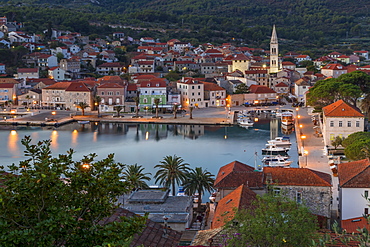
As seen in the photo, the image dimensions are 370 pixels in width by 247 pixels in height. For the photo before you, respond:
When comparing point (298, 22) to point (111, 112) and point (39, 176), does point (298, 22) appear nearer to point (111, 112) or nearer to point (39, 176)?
point (111, 112)

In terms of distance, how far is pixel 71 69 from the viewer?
56.2m

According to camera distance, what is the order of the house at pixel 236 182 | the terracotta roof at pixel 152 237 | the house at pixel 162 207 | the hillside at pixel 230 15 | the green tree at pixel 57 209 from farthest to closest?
1. the hillside at pixel 230 15
2. the house at pixel 236 182
3. the house at pixel 162 207
4. the terracotta roof at pixel 152 237
5. the green tree at pixel 57 209

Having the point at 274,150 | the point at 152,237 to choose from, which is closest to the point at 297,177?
the point at 152,237

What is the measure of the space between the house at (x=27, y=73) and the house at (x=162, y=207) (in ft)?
125

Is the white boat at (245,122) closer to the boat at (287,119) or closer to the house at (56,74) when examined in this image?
the boat at (287,119)

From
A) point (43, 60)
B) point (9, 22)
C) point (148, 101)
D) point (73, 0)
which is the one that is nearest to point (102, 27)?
point (9, 22)

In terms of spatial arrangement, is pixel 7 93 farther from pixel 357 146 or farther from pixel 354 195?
pixel 354 195

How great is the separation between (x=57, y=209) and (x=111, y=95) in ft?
122

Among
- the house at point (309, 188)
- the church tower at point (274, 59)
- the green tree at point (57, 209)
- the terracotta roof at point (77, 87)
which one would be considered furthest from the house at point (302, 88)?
the green tree at point (57, 209)

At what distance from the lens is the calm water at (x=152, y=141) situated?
86.7ft

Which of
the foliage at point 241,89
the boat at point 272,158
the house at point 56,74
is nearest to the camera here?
the boat at point 272,158

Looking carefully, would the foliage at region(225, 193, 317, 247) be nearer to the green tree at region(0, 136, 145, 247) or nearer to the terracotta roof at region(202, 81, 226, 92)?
the green tree at region(0, 136, 145, 247)

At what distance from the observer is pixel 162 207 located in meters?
14.3

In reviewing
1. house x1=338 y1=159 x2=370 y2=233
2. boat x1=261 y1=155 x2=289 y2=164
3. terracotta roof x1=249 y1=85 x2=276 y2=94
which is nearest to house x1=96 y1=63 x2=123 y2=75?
terracotta roof x1=249 y1=85 x2=276 y2=94
